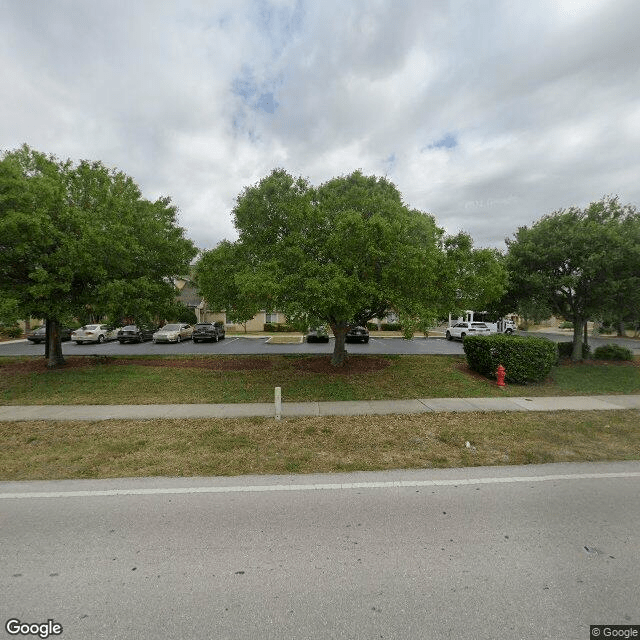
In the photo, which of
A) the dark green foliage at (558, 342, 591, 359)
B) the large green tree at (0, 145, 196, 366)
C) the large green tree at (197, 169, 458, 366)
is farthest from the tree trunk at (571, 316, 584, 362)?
the large green tree at (0, 145, 196, 366)

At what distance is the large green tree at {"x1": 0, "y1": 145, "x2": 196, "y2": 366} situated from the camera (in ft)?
32.8

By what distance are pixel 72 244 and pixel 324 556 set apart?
11.1 metres

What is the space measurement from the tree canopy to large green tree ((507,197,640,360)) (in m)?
4.91

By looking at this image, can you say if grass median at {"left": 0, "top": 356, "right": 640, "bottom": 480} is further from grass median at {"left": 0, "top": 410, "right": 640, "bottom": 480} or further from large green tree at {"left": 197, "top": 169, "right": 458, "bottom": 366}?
large green tree at {"left": 197, "top": 169, "right": 458, "bottom": 366}

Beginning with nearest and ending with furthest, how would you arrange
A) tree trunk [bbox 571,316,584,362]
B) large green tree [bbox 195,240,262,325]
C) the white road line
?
the white road line < large green tree [bbox 195,240,262,325] < tree trunk [bbox 571,316,584,362]

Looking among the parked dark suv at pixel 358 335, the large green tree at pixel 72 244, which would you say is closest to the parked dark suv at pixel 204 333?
the parked dark suv at pixel 358 335

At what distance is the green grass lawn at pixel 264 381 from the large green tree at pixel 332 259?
2.25 m

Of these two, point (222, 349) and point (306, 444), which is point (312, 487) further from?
point (222, 349)

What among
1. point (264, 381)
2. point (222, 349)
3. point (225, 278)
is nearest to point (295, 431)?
point (264, 381)

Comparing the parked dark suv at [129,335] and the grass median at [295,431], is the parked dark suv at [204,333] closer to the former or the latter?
the parked dark suv at [129,335]

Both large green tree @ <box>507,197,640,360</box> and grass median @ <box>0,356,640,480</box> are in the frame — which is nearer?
grass median @ <box>0,356,640,480</box>

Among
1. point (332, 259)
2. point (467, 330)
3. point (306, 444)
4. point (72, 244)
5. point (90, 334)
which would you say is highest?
point (72, 244)

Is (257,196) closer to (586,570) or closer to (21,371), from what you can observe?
(21,371)

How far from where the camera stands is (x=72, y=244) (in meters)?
10.1
